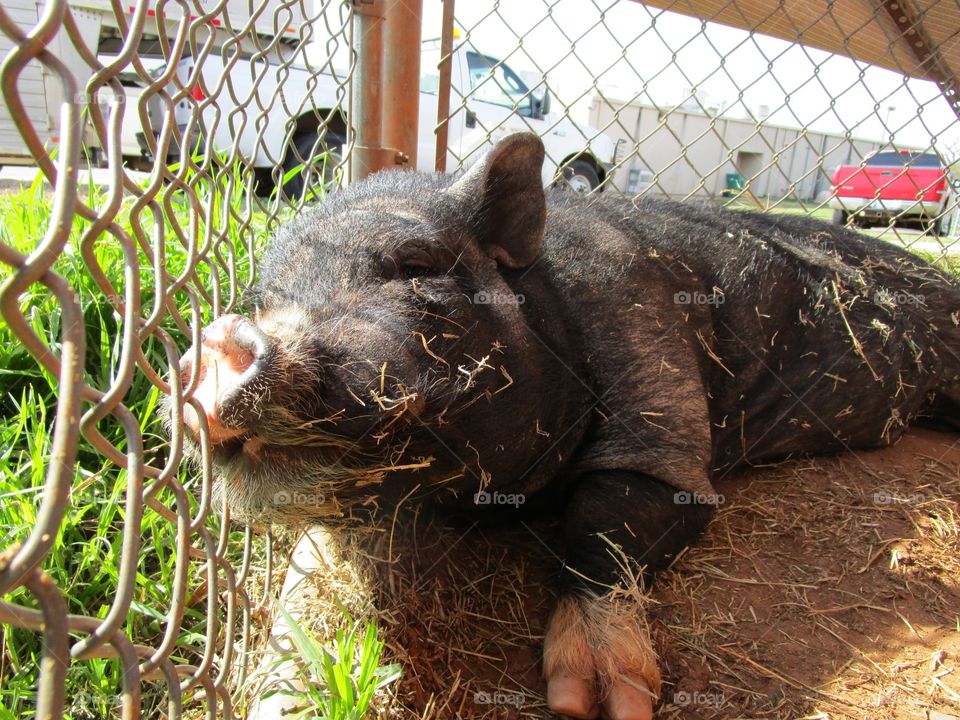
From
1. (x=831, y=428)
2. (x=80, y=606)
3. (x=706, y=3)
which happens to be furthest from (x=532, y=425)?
(x=706, y=3)

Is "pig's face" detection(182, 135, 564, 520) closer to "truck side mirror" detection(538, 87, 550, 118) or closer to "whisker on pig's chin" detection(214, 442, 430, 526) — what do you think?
"whisker on pig's chin" detection(214, 442, 430, 526)

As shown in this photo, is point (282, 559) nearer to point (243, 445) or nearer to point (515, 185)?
point (243, 445)

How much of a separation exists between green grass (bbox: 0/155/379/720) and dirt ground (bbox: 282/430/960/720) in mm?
617

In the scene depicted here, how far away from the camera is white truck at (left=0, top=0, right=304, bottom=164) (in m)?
3.27

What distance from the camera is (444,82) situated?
4.41 m

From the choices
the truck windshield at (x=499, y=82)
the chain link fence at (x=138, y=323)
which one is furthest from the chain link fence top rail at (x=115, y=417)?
the truck windshield at (x=499, y=82)

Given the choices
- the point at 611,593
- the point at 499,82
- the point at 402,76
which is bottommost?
the point at 611,593

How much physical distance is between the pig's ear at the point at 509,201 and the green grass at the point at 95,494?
0.99 metres

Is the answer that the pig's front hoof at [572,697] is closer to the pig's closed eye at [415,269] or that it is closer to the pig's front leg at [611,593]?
the pig's front leg at [611,593]

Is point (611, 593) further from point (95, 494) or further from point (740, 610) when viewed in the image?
point (95, 494)

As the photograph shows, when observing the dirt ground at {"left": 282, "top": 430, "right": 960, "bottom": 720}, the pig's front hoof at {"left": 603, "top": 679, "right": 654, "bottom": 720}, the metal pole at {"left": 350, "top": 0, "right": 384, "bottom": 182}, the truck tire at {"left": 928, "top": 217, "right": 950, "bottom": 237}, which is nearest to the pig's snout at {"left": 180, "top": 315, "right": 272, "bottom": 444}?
the dirt ground at {"left": 282, "top": 430, "right": 960, "bottom": 720}

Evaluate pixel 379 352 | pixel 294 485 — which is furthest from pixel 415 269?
pixel 294 485

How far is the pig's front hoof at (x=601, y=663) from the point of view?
2.26m

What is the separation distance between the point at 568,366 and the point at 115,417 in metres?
1.76
